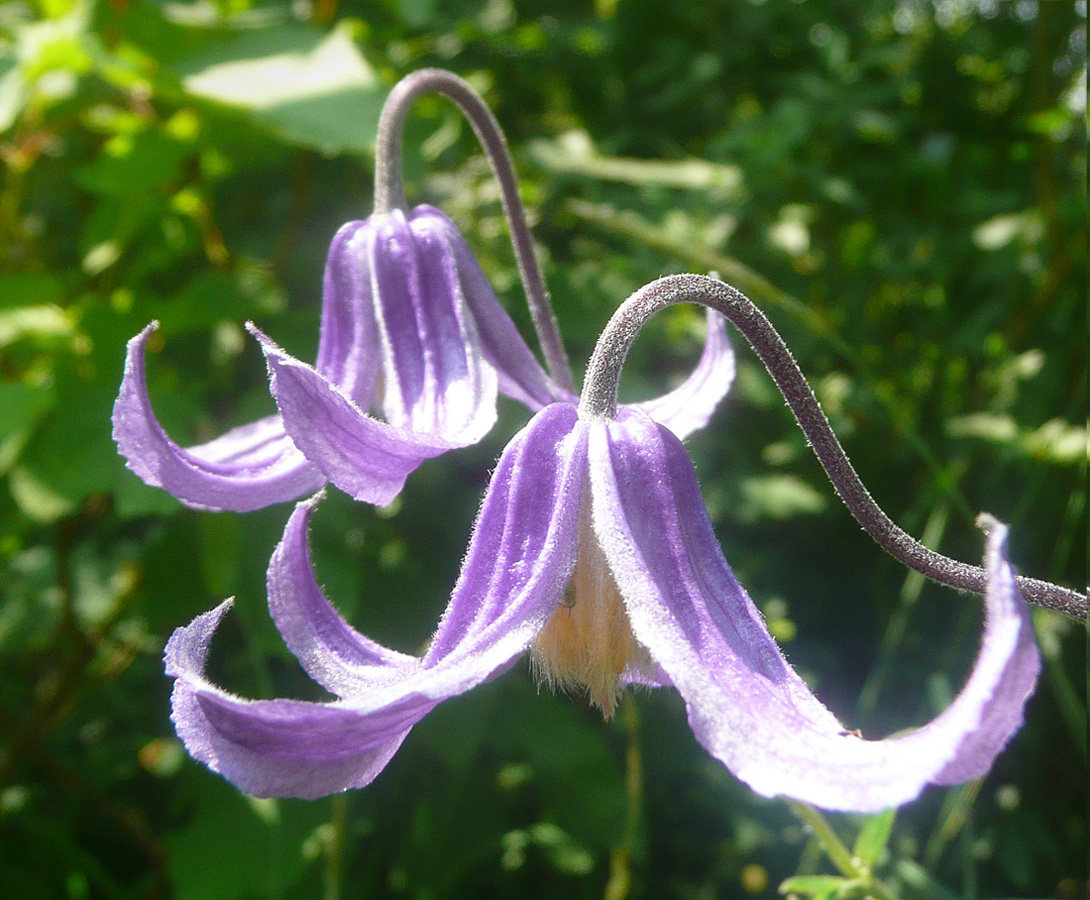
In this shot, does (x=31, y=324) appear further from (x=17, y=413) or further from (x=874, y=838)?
(x=874, y=838)

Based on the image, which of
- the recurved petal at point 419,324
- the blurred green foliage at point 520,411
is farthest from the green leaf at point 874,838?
the recurved petal at point 419,324

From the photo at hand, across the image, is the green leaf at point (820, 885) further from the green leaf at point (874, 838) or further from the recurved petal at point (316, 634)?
the recurved petal at point (316, 634)

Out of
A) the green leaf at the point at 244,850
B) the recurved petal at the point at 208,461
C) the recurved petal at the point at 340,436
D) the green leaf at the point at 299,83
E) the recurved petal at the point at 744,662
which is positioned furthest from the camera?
the green leaf at the point at 244,850

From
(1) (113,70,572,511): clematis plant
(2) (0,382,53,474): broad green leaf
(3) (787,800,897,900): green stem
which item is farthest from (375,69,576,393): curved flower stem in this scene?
(2) (0,382,53,474): broad green leaf

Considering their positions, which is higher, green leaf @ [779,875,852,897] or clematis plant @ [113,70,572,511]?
clematis plant @ [113,70,572,511]

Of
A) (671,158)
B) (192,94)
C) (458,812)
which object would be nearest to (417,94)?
(192,94)

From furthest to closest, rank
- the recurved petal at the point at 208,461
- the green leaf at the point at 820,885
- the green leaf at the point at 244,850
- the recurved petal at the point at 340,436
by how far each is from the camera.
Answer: the green leaf at the point at 244,850, the green leaf at the point at 820,885, the recurved petal at the point at 208,461, the recurved petal at the point at 340,436

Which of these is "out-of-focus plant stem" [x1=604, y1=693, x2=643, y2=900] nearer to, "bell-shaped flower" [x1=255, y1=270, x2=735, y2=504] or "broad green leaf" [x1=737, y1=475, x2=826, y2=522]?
"broad green leaf" [x1=737, y1=475, x2=826, y2=522]

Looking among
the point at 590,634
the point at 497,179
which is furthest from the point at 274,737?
the point at 497,179
